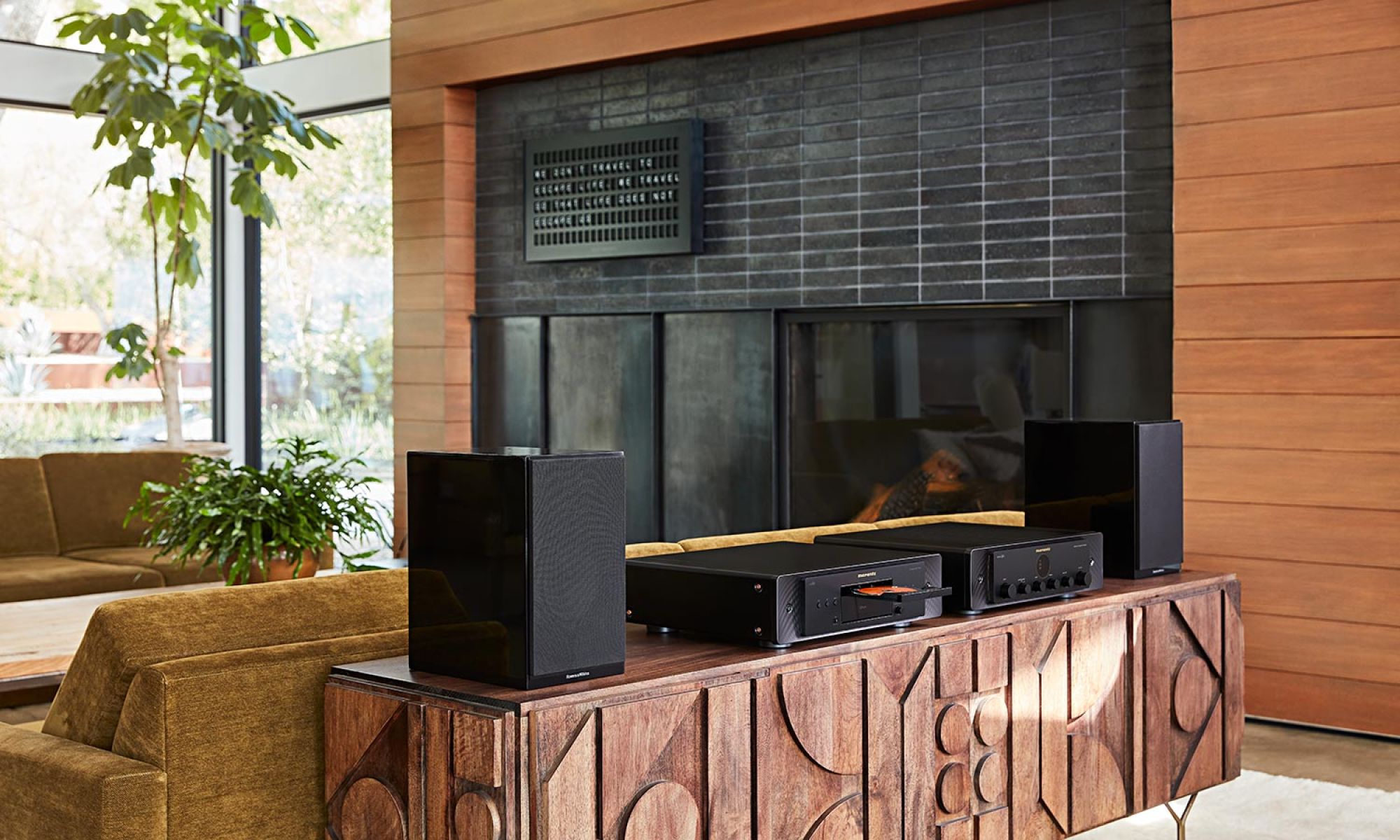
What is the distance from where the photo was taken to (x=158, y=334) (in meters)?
6.82

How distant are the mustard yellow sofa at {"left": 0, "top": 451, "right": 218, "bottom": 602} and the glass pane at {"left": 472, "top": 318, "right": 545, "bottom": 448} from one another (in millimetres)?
1276

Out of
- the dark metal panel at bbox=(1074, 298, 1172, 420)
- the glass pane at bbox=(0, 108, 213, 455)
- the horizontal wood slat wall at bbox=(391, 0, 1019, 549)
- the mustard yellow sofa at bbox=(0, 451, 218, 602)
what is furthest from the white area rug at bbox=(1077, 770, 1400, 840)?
the glass pane at bbox=(0, 108, 213, 455)

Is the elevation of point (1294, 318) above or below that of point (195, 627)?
above

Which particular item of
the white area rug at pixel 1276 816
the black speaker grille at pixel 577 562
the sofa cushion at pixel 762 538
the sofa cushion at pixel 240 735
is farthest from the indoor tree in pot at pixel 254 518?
the white area rug at pixel 1276 816

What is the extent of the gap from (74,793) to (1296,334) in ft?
10.9

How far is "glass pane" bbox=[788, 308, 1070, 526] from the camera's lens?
473 centimetres

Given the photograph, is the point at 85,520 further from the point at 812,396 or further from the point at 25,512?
the point at 812,396

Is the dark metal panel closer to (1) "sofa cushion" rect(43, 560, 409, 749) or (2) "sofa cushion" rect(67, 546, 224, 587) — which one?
(1) "sofa cushion" rect(43, 560, 409, 749)

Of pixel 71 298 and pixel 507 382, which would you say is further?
pixel 71 298

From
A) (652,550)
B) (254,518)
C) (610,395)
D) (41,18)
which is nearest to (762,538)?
(652,550)

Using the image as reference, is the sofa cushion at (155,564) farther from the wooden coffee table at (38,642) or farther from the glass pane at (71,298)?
the glass pane at (71,298)

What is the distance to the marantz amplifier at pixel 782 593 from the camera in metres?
2.18

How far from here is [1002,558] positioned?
8.38 feet

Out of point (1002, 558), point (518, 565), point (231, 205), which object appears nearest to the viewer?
point (518, 565)
